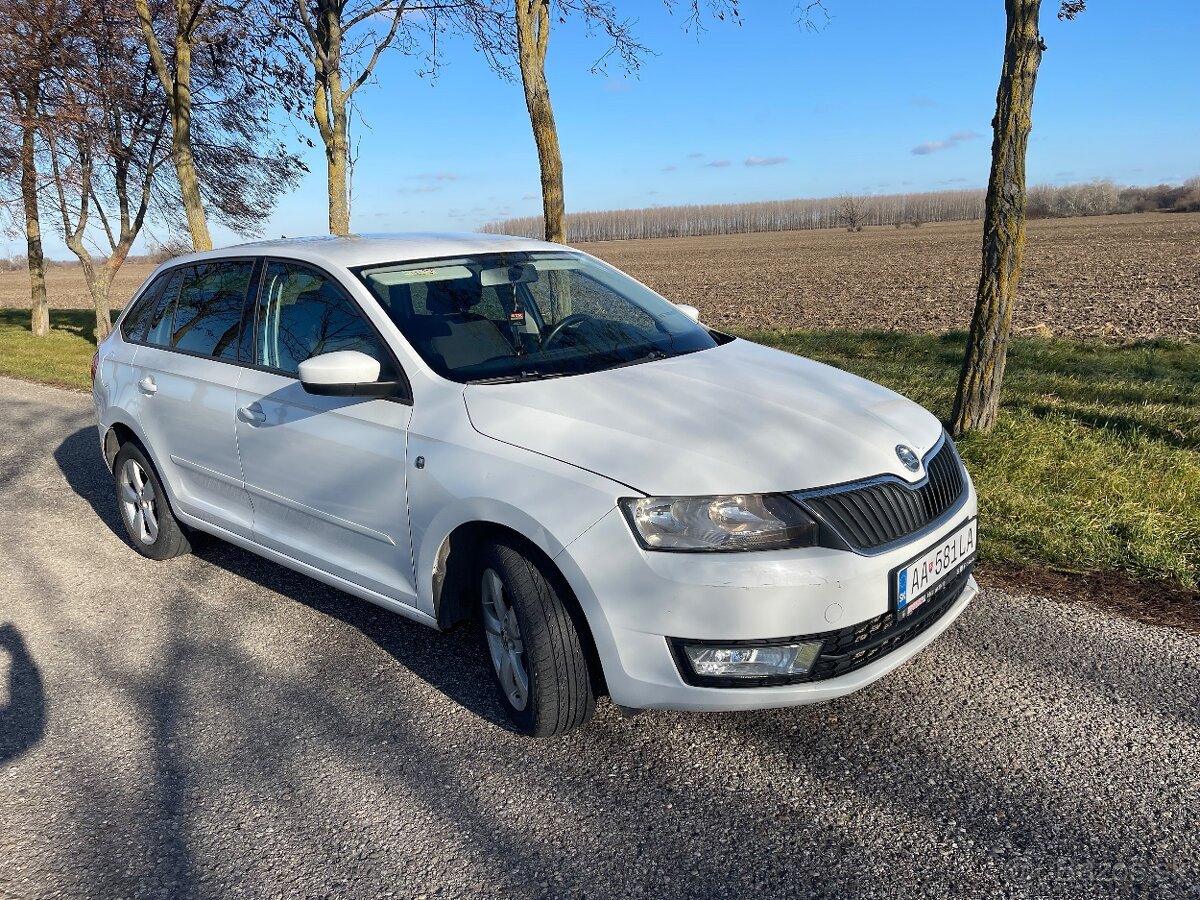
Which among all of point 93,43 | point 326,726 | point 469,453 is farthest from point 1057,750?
point 93,43

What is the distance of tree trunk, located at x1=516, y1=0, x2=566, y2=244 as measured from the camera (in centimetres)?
875

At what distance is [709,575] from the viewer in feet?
8.92

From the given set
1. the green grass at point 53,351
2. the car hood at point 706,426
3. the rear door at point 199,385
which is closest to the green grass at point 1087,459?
the car hood at point 706,426

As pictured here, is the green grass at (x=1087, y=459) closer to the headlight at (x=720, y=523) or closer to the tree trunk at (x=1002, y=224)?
the tree trunk at (x=1002, y=224)

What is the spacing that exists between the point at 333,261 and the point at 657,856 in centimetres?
271

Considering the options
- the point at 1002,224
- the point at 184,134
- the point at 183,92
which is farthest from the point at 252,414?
the point at 183,92

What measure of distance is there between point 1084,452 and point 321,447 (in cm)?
490

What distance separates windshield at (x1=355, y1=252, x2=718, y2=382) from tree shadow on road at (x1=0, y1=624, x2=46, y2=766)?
198 cm

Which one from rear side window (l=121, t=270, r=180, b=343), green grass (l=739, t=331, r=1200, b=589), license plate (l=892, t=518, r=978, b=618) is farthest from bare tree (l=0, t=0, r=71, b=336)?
license plate (l=892, t=518, r=978, b=618)

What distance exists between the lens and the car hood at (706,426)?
2.83 metres

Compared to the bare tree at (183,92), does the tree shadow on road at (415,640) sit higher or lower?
lower

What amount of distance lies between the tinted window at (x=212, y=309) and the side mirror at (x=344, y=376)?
1.12m

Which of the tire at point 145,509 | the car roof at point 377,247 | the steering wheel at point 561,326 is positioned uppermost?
the car roof at point 377,247

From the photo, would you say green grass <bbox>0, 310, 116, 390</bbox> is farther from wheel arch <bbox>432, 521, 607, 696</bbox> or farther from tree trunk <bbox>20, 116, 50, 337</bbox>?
wheel arch <bbox>432, 521, 607, 696</bbox>
